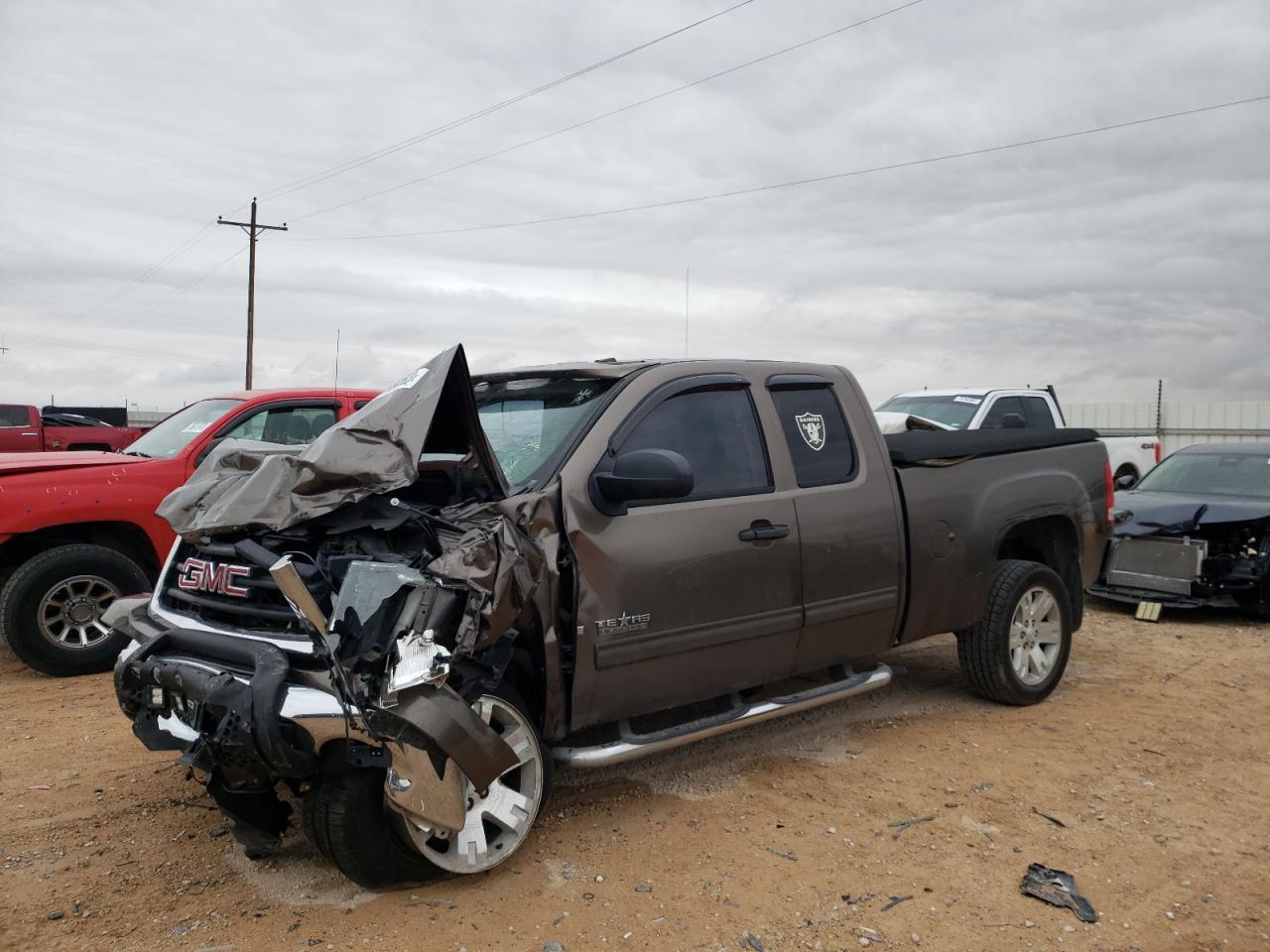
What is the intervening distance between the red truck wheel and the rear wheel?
361cm

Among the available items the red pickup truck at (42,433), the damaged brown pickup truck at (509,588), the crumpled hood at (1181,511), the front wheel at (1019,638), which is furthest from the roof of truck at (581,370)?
the red pickup truck at (42,433)

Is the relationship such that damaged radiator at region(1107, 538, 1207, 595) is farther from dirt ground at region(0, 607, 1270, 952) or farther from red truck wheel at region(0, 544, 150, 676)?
red truck wheel at region(0, 544, 150, 676)

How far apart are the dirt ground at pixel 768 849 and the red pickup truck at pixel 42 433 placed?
13467 mm

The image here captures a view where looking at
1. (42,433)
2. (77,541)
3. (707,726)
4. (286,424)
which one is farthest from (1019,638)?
(42,433)

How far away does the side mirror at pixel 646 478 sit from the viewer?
12.1 feet

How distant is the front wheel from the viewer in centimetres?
548

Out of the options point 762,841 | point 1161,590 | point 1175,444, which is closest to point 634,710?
point 762,841

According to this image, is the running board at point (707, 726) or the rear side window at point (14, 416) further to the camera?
the rear side window at point (14, 416)

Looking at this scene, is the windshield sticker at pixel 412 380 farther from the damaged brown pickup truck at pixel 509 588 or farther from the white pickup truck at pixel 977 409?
the white pickup truck at pixel 977 409

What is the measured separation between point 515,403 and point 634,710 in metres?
1.50

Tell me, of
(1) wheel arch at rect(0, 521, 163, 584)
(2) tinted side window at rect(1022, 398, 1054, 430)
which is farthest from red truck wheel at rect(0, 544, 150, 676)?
(2) tinted side window at rect(1022, 398, 1054, 430)

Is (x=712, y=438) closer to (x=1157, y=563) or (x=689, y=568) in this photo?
(x=689, y=568)

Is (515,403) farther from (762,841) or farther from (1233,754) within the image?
(1233,754)

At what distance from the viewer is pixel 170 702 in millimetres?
3410
